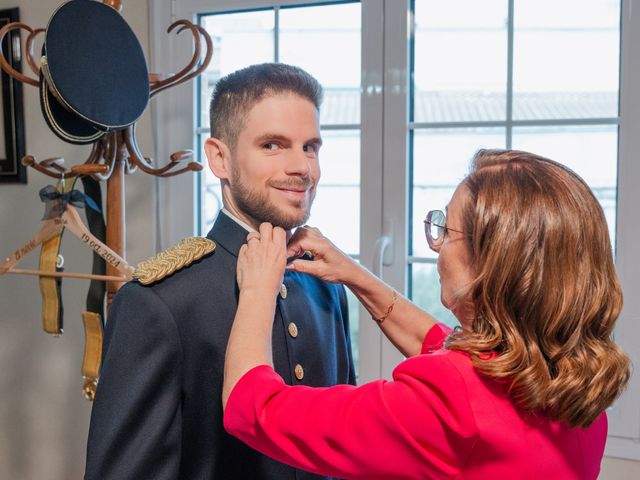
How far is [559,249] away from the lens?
2.95 feet

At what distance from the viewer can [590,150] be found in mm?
1908

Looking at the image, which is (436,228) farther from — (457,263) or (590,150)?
(590,150)

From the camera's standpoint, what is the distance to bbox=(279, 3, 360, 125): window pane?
2139 millimetres

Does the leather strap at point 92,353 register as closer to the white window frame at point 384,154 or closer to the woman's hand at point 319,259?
the white window frame at point 384,154

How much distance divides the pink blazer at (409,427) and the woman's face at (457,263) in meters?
0.10

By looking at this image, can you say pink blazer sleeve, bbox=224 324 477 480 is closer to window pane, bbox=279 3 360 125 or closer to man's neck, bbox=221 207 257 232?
man's neck, bbox=221 207 257 232

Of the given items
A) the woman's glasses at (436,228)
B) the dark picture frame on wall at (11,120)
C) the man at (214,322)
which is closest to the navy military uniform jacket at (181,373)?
the man at (214,322)

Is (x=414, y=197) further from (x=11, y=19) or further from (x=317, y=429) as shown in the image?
(x=11, y=19)

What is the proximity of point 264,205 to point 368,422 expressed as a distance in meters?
0.40

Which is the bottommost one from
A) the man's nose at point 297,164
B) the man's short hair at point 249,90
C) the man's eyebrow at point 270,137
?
the man's nose at point 297,164

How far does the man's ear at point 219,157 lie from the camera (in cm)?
113

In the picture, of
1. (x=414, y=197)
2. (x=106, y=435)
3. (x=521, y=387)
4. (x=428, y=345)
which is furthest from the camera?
(x=414, y=197)

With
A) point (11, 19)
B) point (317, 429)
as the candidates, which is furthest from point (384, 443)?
point (11, 19)

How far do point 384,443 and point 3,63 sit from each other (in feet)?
4.74
